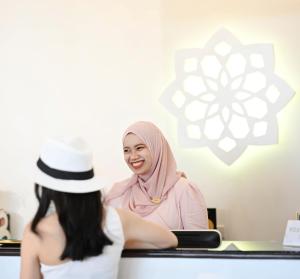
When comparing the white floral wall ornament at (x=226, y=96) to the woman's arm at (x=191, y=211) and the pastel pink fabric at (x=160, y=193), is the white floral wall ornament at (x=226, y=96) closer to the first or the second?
the pastel pink fabric at (x=160, y=193)

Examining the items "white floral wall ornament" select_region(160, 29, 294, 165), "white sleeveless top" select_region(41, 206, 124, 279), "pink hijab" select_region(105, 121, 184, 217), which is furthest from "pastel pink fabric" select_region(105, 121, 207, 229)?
"white floral wall ornament" select_region(160, 29, 294, 165)

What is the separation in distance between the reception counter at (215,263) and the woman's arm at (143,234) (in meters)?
0.03

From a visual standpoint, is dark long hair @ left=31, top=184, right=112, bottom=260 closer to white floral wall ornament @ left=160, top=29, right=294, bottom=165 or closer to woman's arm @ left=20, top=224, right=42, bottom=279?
woman's arm @ left=20, top=224, right=42, bottom=279

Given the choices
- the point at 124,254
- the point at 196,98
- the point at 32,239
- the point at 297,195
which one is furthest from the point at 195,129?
the point at 32,239

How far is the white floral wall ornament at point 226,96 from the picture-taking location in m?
3.41

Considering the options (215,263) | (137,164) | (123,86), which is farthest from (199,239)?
(123,86)

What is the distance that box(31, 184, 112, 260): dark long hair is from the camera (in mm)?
1255

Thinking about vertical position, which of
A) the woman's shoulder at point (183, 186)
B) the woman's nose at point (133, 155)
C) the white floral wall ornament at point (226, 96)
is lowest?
the woman's shoulder at point (183, 186)

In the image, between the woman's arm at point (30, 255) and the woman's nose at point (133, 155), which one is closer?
the woman's arm at point (30, 255)

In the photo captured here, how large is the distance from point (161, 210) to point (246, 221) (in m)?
1.54

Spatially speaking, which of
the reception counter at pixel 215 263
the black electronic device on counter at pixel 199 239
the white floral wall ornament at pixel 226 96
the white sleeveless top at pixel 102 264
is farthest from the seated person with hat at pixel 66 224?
the white floral wall ornament at pixel 226 96

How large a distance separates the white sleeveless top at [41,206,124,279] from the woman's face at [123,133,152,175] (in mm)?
897

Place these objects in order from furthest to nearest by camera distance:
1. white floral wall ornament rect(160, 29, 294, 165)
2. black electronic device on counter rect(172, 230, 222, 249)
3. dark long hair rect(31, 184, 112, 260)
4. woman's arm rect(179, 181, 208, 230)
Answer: white floral wall ornament rect(160, 29, 294, 165) → woman's arm rect(179, 181, 208, 230) → black electronic device on counter rect(172, 230, 222, 249) → dark long hair rect(31, 184, 112, 260)

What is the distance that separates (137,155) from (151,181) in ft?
0.49
